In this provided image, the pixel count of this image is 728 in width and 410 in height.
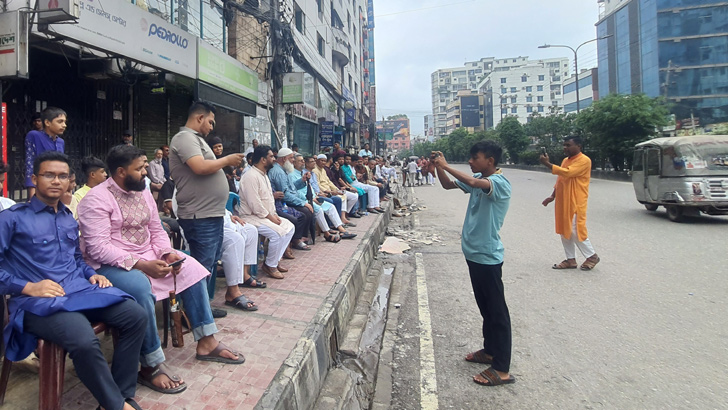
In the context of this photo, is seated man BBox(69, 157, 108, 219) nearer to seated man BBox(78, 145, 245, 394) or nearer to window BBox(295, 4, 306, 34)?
seated man BBox(78, 145, 245, 394)

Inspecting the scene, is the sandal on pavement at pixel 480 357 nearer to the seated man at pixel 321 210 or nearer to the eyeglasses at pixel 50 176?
the eyeglasses at pixel 50 176

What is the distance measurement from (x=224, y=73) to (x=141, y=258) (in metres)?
8.42

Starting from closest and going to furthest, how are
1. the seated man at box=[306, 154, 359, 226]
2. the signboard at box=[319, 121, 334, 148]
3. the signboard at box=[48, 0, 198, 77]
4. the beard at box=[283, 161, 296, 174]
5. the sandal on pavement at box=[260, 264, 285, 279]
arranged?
the sandal on pavement at box=[260, 264, 285, 279] → the signboard at box=[48, 0, 198, 77] → the beard at box=[283, 161, 296, 174] → the seated man at box=[306, 154, 359, 226] → the signboard at box=[319, 121, 334, 148]

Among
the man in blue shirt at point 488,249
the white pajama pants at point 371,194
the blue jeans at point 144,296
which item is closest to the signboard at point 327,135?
the white pajama pants at point 371,194

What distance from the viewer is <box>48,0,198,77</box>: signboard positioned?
5.71 meters

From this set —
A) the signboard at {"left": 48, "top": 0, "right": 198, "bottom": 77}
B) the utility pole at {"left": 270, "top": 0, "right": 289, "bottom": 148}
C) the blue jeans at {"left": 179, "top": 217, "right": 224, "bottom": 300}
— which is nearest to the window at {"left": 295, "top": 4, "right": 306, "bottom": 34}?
the utility pole at {"left": 270, "top": 0, "right": 289, "bottom": 148}

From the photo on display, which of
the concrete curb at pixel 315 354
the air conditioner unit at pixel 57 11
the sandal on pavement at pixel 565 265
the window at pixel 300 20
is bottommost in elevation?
the concrete curb at pixel 315 354

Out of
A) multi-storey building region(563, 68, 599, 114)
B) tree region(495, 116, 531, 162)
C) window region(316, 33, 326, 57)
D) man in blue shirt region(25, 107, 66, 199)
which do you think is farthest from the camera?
multi-storey building region(563, 68, 599, 114)

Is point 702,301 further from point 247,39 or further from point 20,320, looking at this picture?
point 247,39

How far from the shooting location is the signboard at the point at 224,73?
8.91 meters

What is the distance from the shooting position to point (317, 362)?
9.60ft

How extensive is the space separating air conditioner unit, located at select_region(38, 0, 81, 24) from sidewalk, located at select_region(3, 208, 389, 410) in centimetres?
365

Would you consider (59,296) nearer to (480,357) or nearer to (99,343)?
(99,343)

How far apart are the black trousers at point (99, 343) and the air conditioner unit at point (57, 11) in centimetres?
445
